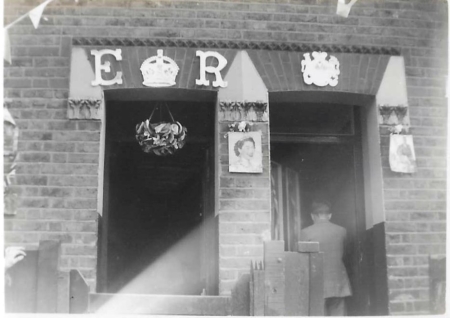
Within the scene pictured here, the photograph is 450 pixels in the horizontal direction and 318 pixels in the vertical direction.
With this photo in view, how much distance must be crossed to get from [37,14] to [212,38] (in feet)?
5.46

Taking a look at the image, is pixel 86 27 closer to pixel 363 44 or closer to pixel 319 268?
pixel 363 44

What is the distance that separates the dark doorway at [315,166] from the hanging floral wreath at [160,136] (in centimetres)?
109

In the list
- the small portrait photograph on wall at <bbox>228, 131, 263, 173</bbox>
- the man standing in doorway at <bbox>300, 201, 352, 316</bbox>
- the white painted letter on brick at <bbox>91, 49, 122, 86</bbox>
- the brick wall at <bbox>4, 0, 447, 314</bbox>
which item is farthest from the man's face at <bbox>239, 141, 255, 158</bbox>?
the white painted letter on brick at <bbox>91, 49, 122, 86</bbox>

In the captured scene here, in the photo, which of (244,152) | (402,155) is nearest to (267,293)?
(244,152)

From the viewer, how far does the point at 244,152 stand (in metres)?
5.62

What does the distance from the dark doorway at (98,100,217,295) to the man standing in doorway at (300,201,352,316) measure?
40.8 inches

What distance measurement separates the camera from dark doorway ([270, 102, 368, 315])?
6.24 m

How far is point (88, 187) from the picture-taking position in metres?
5.50

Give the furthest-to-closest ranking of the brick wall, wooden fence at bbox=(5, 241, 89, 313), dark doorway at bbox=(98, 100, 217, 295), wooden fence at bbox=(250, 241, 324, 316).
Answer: dark doorway at bbox=(98, 100, 217, 295) → the brick wall → wooden fence at bbox=(5, 241, 89, 313) → wooden fence at bbox=(250, 241, 324, 316)

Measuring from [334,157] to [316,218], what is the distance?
73cm

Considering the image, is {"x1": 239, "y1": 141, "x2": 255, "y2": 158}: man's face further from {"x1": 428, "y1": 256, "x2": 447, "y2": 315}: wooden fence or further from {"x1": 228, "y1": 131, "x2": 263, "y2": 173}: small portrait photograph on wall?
{"x1": 428, "y1": 256, "x2": 447, "y2": 315}: wooden fence

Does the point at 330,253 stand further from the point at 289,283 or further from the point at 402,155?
the point at 289,283

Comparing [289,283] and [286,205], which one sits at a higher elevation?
[286,205]

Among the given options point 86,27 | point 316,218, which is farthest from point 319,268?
point 86,27
